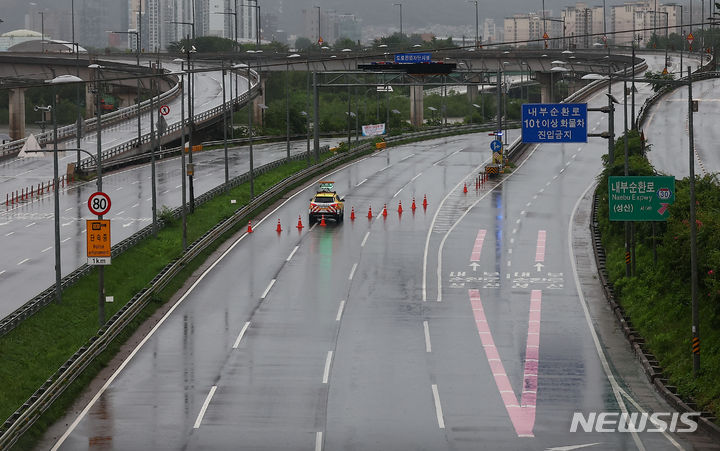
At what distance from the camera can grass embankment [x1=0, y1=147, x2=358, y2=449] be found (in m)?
37.2

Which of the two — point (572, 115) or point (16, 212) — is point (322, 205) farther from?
point (16, 212)

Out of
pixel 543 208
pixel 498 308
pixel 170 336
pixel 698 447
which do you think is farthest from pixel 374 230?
pixel 698 447

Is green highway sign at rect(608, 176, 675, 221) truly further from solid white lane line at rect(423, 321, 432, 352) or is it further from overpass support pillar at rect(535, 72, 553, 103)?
overpass support pillar at rect(535, 72, 553, 103)

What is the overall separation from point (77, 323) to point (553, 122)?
113 ft

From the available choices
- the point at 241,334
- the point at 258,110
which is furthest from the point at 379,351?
the point at 258,110

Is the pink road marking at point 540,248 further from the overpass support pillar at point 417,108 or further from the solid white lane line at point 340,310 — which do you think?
the overpass support pillar at point 417,108

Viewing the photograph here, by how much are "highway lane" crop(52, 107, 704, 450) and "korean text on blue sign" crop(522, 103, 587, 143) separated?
483 cm

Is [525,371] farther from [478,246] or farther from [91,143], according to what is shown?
[91,143]

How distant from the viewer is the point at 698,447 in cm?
3088

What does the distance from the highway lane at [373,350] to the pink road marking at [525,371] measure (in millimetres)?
94

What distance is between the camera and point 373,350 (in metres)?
41.7

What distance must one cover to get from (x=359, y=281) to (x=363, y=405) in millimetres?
19403

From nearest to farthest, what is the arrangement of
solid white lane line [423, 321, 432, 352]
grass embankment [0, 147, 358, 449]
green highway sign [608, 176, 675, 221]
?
grass embankment [0, 147, 358, 449] < solid white lane line [423, 321, 432, 352] < green highway sign [608, 176, 675, 221]

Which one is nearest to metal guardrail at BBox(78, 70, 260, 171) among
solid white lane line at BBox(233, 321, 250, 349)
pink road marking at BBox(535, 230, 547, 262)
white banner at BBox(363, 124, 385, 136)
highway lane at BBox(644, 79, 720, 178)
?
white banner at BBox(363, 124, 385, 136)
